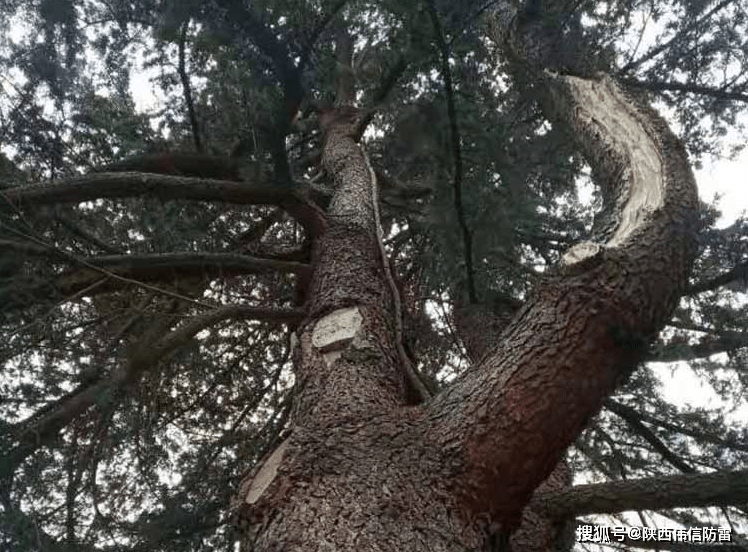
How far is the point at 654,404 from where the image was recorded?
4402 millimetres

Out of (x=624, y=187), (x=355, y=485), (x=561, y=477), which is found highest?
(x=624, y=187)

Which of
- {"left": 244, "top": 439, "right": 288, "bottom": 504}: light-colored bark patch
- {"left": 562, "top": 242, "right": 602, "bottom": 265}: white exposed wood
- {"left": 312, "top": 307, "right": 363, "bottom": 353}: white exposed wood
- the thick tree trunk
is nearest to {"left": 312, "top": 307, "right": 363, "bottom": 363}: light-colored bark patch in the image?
{"left": 312, "top": 307, "right": 363, "bottom": 353}: white exposed wood

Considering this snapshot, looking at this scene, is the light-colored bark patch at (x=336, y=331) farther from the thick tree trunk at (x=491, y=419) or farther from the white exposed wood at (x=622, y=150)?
the white exposed wood at (x=622, y=150)

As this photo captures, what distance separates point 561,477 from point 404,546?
49.9 inches

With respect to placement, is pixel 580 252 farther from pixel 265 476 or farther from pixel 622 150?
pixel 265 476

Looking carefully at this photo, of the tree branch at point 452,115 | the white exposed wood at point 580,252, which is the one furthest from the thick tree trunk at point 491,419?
the tree branch at point 452,115

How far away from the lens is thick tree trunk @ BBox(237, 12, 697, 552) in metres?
1.44

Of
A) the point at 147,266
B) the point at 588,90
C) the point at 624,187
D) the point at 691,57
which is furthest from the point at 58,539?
the point at 691,57

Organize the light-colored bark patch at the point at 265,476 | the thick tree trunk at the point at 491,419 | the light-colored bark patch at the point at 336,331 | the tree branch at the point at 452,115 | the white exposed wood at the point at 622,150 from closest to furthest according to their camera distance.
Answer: the thick tree trunk at the point at 491,419 < the light-colored bark patch at the point at 265,476 < the white exposed wood at the point at 622,150 < the light-colored bark patch at the point at 336,331 < the tree branch at the point at 452,115

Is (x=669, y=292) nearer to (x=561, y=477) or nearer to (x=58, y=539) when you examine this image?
(x=561, y=477)

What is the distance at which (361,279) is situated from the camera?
2.68m

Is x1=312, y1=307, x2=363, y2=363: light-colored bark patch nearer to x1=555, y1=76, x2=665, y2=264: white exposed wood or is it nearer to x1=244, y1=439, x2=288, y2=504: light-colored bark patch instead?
x1=244, y1=439, x2=288, y2=504: light-colored bark patch

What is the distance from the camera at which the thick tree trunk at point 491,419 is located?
1442 mm

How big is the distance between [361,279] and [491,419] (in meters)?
1.24
